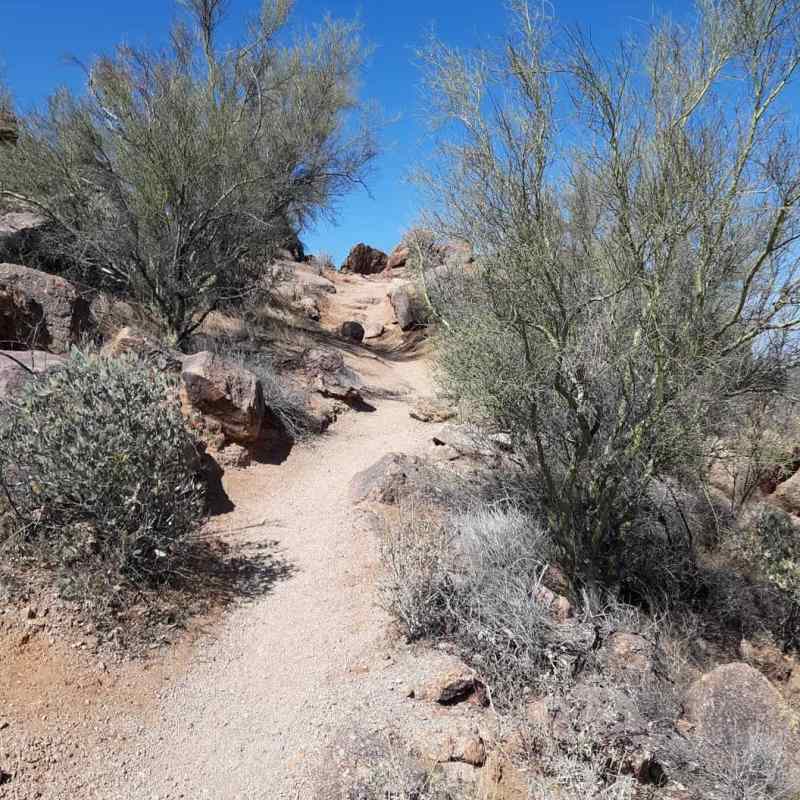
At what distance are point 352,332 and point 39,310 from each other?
9962mm

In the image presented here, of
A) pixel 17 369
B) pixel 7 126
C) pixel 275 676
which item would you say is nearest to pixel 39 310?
pixel 17 369

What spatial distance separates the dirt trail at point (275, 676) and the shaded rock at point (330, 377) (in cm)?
336

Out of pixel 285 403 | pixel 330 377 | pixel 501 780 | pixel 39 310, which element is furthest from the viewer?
pixel 330 377

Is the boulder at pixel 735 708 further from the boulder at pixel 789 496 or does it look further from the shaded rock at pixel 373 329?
the shaded rock at pixel 373 329

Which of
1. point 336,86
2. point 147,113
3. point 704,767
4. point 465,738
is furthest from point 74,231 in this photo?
point 704,767

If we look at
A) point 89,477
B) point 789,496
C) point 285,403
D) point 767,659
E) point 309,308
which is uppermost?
point 309,308

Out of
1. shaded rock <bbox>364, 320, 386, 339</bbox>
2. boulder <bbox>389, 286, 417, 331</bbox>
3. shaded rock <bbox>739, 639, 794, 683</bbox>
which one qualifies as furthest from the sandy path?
shaded rock <bbox>364, 320, 386, 339</bbox>

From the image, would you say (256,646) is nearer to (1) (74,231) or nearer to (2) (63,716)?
(2) (63,716)

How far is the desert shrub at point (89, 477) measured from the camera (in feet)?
15.1

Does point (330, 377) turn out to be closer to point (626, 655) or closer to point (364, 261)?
point (626, 655)

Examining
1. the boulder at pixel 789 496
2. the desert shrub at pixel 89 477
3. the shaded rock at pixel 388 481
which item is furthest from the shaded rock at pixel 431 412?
the desert shrub at pixel 89 477

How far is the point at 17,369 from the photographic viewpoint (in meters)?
5.54

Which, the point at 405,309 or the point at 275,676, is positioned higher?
the point at 405,309

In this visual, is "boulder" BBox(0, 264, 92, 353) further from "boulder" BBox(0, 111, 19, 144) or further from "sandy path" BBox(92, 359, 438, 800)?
"boulder" BBox(0, 111, 19, 144)
